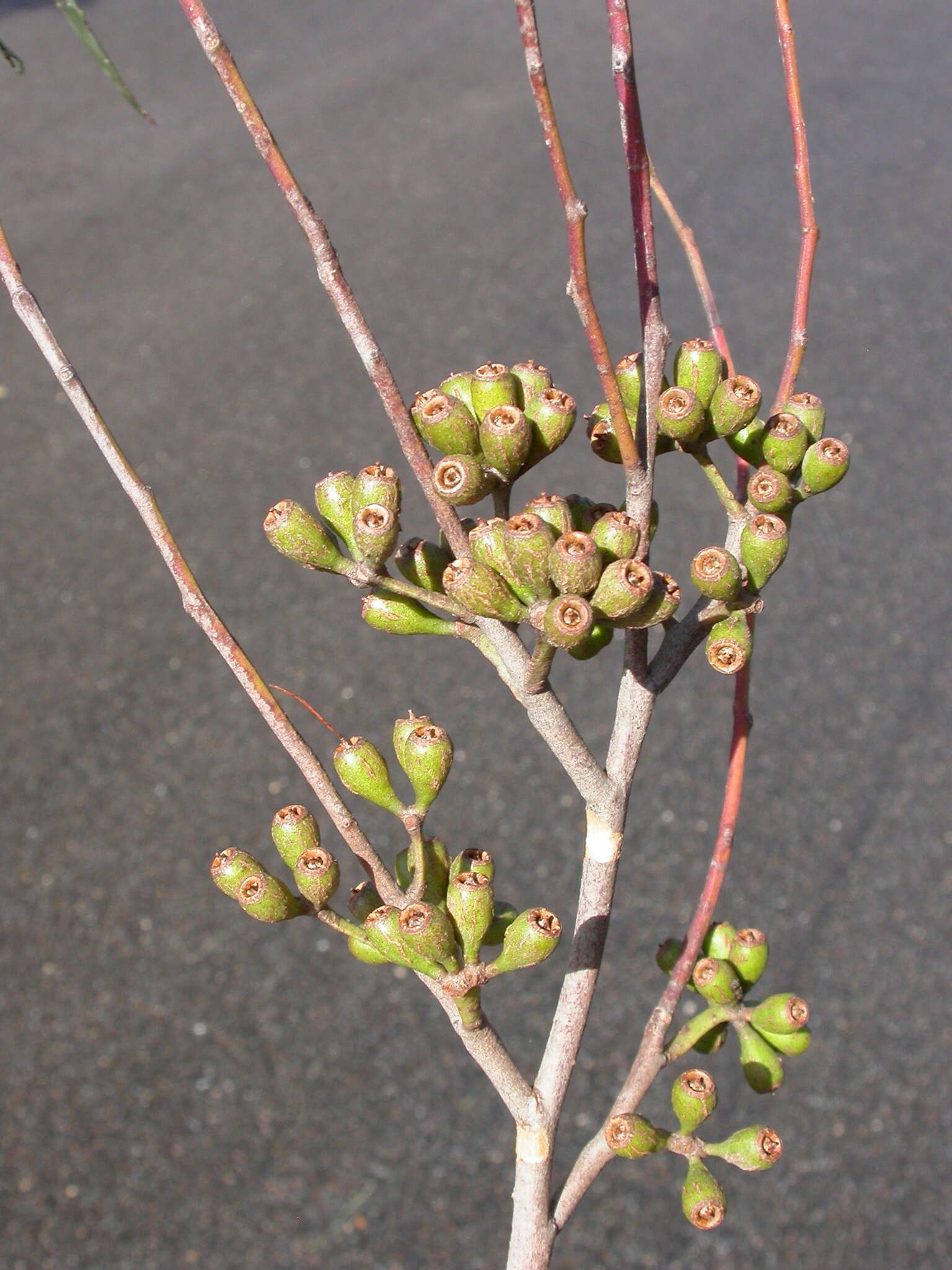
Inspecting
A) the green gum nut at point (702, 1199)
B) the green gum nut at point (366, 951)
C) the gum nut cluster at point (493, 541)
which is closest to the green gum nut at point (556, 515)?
the gum nut cluster at point (493, 541)

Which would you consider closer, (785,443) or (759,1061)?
(785,443)

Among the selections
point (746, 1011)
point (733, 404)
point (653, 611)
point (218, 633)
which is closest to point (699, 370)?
point (733, 404)

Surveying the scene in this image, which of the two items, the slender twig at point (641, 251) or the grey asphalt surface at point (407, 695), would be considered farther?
the grey asphalt surface at point (407, 695)

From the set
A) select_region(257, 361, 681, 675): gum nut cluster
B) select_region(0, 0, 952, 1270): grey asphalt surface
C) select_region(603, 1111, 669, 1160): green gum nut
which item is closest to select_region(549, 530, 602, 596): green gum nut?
select_region(257, 361, 681, 675): gum nut cluster

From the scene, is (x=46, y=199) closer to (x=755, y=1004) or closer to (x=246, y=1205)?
(x=246, y=1205)

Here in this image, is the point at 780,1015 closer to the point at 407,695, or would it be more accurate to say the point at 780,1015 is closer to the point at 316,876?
the point at 316,876

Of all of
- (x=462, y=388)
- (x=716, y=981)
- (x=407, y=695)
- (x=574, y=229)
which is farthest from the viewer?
(x=407, y=695)

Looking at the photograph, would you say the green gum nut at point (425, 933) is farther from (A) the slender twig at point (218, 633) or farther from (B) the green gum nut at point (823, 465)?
(B) the green gum nut at point (823, 465)
